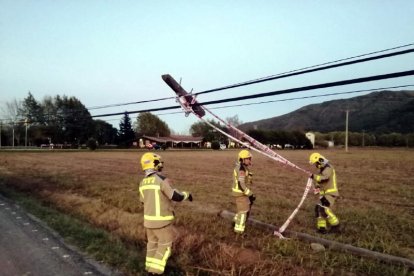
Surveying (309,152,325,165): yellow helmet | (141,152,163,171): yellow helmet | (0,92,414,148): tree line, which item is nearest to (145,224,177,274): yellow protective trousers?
(141,152,163,171): yellow helmet

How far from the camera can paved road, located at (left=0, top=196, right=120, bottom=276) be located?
6648mm

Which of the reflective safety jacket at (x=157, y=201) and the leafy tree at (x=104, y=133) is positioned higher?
the leafy tree at (x=104, y=133)

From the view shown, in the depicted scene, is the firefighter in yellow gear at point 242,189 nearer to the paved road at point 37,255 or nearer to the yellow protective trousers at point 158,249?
the yellow protective trousers at point 158,249

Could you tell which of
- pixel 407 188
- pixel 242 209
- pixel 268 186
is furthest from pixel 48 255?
pixel 407 188

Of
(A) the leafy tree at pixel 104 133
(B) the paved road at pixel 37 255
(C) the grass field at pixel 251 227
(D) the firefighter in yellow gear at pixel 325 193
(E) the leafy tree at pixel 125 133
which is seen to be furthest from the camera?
(A) the leafy tree at pixel 104 133

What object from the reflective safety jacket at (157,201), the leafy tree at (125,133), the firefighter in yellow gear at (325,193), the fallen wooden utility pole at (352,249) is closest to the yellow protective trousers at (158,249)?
the reflective safety jacket at (157,201)

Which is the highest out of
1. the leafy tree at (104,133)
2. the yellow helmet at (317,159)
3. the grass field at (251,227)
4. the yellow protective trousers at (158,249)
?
the leafy tree at (104,133)

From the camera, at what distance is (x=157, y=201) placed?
6324 mm

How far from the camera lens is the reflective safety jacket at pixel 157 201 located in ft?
20.6

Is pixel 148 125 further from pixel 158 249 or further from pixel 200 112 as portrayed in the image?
pixel 158 249

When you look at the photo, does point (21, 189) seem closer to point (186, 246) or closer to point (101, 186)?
point (101, 186)

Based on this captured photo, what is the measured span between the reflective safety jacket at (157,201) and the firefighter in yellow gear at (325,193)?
4.44m

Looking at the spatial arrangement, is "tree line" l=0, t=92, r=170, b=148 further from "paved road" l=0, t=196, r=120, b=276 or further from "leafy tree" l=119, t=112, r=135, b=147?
"paved road" l=0, t=196, r=120, b=276

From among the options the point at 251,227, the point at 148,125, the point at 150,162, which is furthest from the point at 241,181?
the point at 148,125
